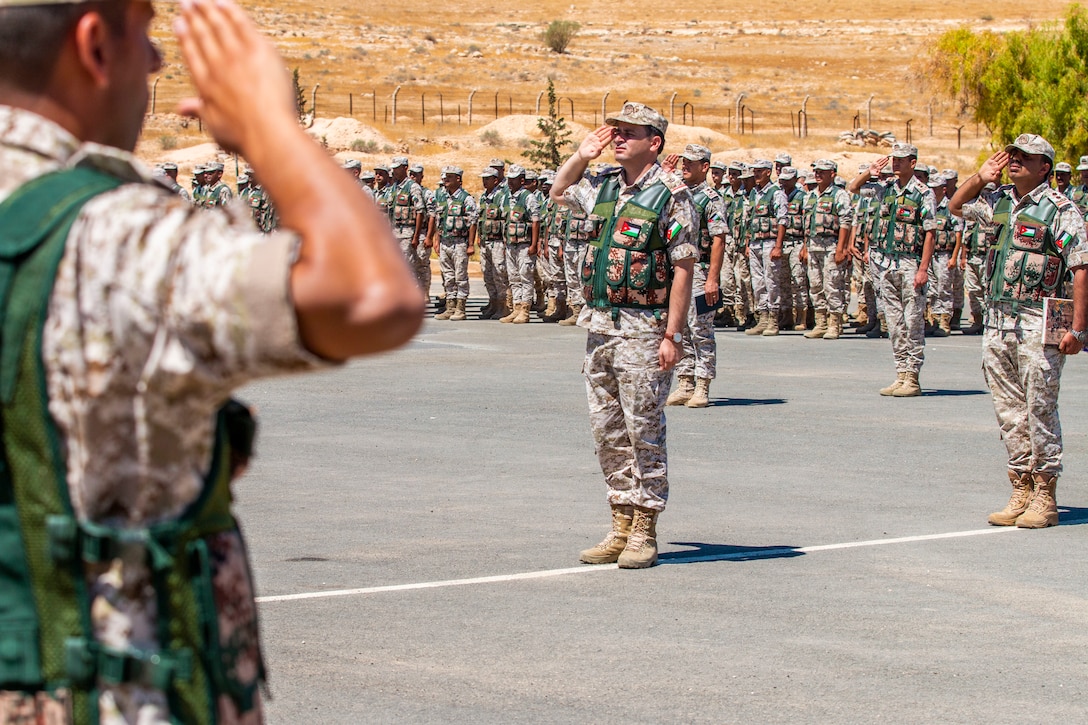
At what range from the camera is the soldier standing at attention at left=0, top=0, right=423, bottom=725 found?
184 cm

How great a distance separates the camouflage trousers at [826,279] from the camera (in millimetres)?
21359

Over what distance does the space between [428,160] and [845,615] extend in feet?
154

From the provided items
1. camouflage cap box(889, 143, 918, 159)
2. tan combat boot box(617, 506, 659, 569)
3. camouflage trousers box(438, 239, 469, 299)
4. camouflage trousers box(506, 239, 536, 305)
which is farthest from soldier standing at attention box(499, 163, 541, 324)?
tan combat boot box(617, 506, 659, 569)

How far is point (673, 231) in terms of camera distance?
8188 mm

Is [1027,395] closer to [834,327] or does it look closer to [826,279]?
[834,327]

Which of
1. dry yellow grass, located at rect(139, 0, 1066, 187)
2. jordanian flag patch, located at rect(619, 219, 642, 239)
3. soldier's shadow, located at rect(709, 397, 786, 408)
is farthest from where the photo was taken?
dry yellow grass, located at rect(139, 0, 1066, 187)

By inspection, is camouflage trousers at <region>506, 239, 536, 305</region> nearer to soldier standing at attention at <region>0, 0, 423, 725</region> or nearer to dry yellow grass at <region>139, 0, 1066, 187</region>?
soldier standing at attention at <region>0, 0, 423, 725</region>

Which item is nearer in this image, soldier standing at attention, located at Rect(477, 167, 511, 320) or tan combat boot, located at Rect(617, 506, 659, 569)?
tan combat boot, located at Rect(617, 506, 659, 569)

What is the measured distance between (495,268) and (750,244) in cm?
486

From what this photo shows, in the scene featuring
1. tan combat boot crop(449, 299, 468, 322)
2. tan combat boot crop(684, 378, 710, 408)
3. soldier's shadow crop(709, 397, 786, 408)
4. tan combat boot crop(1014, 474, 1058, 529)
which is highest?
tan combat boot crop(1014, 474, 1058, 529)

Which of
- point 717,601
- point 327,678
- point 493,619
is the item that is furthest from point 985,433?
point 327,678

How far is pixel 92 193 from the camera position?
1961 millimetres

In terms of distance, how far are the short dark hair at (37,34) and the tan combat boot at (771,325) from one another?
66.6 ft

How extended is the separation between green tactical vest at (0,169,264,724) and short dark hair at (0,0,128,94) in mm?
145
